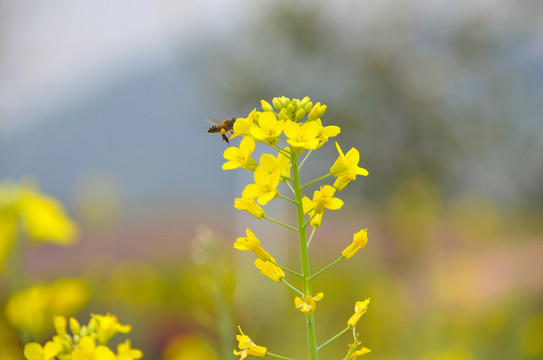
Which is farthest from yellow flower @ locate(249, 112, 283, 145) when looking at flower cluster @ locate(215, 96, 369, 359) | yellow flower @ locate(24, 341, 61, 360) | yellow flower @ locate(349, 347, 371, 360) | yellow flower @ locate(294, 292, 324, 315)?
yellow flower @ locate(24, 341, 61, 360)

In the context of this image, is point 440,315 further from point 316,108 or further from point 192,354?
point 316,108

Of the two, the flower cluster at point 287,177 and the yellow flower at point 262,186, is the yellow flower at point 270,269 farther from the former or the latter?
the yellow flower at point 262,186

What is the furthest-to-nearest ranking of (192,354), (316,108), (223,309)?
(192,354) → (223,309) → (316,108)

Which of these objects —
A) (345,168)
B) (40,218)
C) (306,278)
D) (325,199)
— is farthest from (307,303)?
(40,218)

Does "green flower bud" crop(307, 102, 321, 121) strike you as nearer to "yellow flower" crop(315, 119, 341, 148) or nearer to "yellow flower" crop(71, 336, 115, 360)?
"yellow flower" crop(315, 119, 341, 148)

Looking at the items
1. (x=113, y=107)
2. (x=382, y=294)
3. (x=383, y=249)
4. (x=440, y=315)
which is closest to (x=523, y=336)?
(x=440, y=315)

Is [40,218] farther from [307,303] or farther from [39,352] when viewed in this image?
[307,303]

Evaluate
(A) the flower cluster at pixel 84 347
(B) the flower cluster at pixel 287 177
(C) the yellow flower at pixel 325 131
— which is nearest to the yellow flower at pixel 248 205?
(B) the flower cluster at pixel 287 177

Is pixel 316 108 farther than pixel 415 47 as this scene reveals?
No
